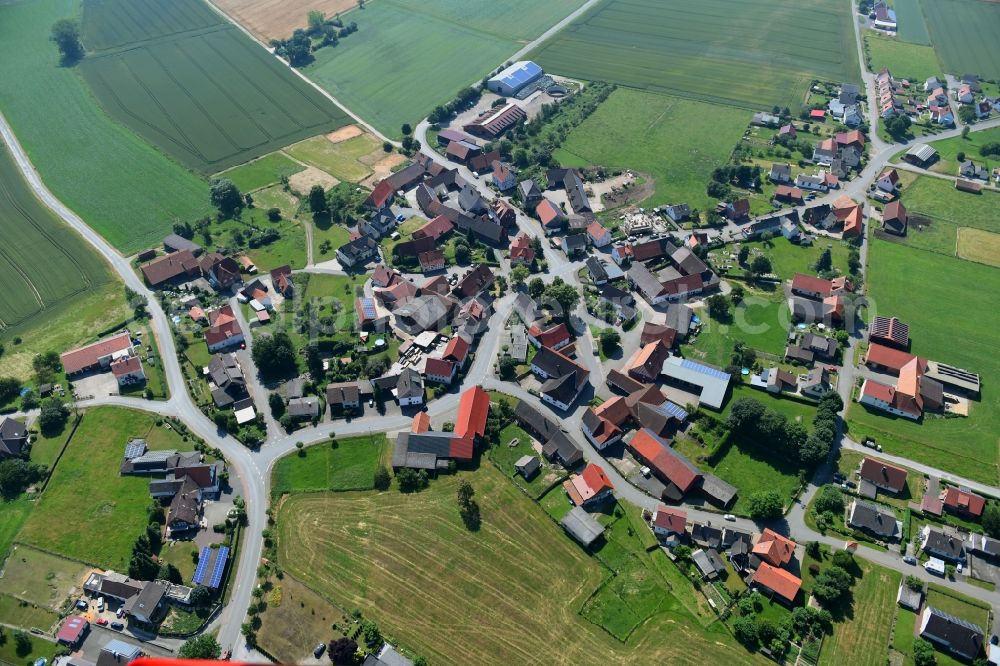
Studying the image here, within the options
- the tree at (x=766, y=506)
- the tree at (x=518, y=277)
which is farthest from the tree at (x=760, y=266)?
the tree at (x=766, y=506)

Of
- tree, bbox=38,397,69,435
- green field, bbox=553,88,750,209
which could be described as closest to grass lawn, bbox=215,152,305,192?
green field, bbox=553,88,750,209

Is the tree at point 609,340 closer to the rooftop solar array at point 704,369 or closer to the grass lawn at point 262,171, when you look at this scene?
the rooftop solar array at point 704,369

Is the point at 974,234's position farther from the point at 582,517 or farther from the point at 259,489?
the point at 259,489

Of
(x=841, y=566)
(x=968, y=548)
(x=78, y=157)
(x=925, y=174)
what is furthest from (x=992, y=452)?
(x=78, y=157)

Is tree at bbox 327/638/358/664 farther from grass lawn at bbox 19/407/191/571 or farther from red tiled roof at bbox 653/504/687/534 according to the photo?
red tiled roof at bbox 653/504/687/534

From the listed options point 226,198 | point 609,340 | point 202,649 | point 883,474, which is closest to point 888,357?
point 883,474

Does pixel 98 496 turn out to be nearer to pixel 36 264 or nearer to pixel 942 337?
pixel 36 264

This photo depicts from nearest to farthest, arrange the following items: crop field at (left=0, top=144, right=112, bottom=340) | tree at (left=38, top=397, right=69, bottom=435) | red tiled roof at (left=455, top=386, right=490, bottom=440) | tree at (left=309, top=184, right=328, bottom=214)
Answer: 1. red tiled roof at (left=455, top=386, right=490, bottom=440)
2. tree at (left=38, top=397, right=69, bottom=435)
3. crop field at (left=0, top=144, right=112, bottom=340)
4. tree at (left=309, top=184, right=328, bottom=214)
